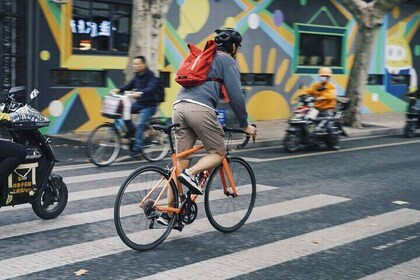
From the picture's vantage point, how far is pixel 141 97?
440 inches

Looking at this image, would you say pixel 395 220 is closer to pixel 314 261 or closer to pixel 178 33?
pixel 314 261

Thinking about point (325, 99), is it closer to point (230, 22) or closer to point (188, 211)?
point (230, 22)

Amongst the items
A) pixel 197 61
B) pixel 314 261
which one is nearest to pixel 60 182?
pixel 197 61

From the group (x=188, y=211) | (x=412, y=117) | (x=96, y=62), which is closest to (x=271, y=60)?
(x=412, y=117)

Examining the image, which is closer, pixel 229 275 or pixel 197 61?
pixel 229 275

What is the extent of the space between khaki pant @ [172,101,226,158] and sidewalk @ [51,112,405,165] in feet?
17.9

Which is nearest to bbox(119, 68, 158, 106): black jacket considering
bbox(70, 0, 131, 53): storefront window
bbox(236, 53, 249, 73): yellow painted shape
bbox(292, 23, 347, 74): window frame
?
bbox(70, 0, 131, 53): storefront window

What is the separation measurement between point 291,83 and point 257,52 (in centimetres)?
171

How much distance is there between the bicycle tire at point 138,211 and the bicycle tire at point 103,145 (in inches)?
203

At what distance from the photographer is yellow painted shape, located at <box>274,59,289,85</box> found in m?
19.5

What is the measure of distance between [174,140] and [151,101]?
5404 mm

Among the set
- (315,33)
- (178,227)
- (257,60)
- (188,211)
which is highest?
(315,33)

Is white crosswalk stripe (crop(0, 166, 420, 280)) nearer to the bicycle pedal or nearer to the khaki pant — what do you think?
the bicycle pedal

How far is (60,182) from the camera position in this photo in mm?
6648
